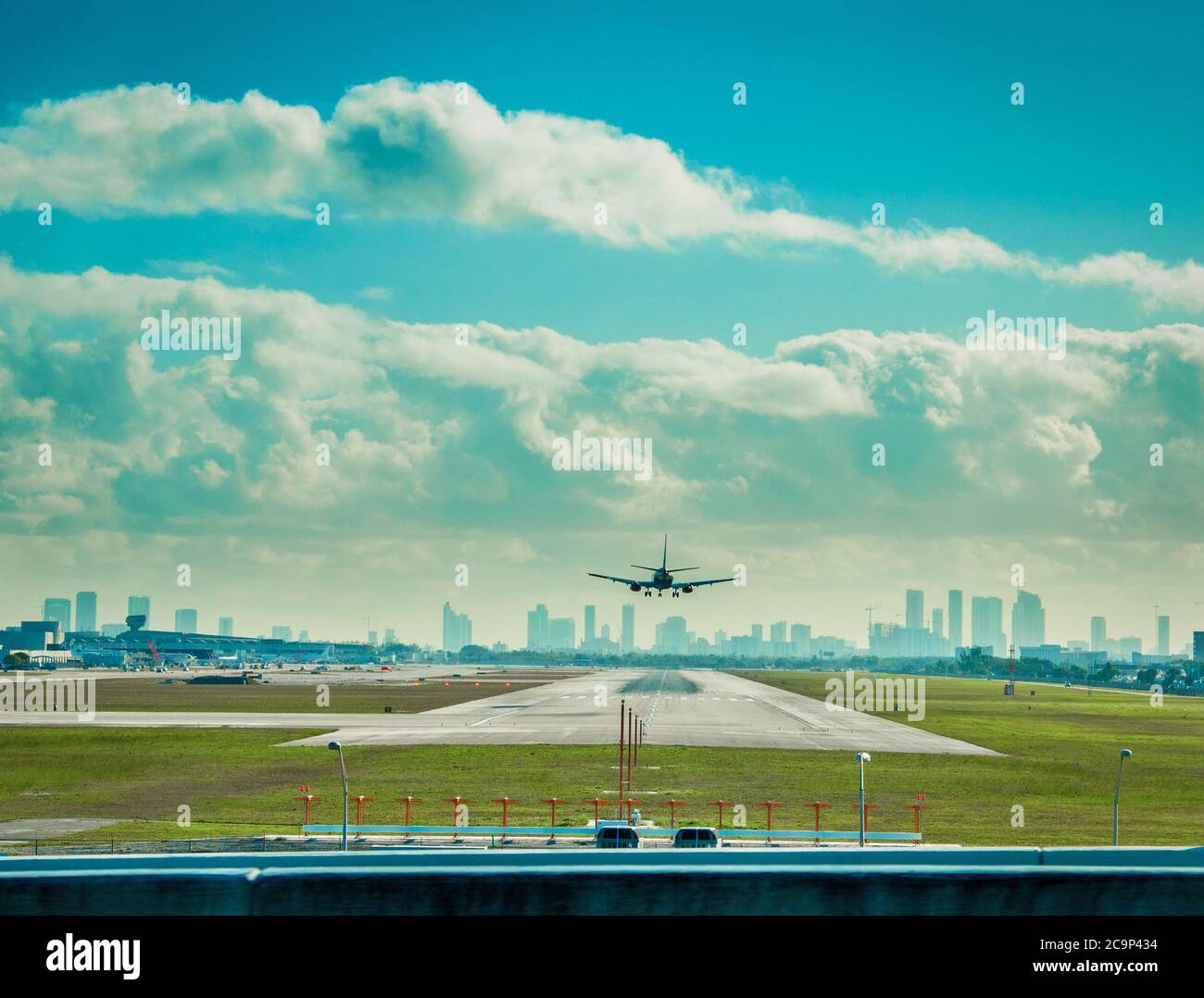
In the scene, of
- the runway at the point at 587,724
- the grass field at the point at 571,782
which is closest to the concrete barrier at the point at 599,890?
the grass field at the point at 571,782

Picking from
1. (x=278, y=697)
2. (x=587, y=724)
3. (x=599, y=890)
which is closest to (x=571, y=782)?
(x=587, y=724)

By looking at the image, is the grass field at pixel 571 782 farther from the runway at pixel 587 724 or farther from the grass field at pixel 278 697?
the grass field at pixel 278 697

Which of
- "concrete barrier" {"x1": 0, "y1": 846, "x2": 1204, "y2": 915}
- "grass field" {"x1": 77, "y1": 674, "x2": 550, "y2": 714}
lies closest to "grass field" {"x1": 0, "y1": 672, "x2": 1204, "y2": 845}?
"grass field" {"x1": 77, "y1": 674, "x2": 550, "y2": 714}

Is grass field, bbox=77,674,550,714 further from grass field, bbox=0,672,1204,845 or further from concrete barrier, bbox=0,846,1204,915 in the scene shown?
concrete barrier, bbox=0,846,1204,915

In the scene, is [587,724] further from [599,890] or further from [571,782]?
[599,890]
